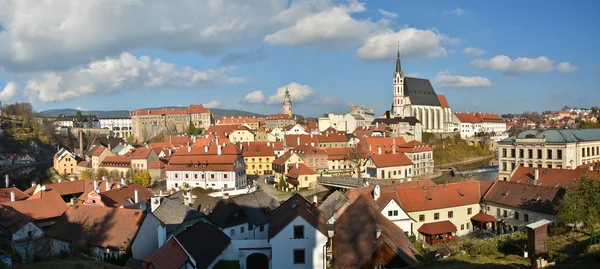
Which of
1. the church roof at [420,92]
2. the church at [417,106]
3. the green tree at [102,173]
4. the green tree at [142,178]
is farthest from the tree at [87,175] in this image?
the church roof at [420,92]

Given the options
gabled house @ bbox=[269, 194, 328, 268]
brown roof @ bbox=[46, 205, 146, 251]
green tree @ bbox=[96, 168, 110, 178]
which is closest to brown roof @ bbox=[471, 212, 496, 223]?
gabled house @ bbox=[269, 194, 328, 268]

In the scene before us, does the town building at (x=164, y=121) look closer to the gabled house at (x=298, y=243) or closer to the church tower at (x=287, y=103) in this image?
the church tower at (x=287, y=103)

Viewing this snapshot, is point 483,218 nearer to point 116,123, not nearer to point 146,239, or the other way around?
point 146,239

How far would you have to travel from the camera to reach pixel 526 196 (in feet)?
90.2

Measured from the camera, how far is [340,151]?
2496 inches

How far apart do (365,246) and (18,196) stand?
31.4 m

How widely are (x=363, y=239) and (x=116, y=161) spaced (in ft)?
164

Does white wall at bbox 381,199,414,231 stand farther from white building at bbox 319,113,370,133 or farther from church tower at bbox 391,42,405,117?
church tower at bbox 391,42,405,117

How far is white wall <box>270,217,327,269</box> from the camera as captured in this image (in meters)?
19.8

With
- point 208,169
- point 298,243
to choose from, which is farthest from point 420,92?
point 298,243

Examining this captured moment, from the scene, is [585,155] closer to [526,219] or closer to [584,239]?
[526,219]

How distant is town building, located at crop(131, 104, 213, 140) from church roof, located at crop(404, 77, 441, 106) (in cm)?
5446

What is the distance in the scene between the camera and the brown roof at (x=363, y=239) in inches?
723

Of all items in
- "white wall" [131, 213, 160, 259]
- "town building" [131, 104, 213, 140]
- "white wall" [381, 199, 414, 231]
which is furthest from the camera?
"town building" [131, 104, 213, 140]
